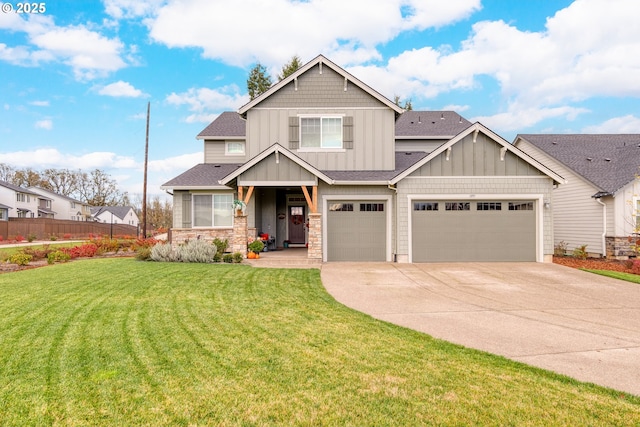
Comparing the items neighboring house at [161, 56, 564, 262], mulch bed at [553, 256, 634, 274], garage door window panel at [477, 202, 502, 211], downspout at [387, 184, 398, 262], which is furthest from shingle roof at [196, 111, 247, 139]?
mulch bed at [553, 256, 634, 274]

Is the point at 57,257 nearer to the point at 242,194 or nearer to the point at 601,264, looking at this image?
the point at 242,194

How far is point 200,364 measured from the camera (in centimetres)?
367

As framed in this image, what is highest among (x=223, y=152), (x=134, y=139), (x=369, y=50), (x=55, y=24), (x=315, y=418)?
(x=369, y=50)

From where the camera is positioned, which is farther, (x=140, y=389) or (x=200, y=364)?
(x=200, y=364)

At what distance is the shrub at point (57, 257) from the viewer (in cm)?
1299

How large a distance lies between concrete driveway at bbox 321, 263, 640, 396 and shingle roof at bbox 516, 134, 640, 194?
6578 millimetres

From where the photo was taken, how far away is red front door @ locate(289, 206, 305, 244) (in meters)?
16.7

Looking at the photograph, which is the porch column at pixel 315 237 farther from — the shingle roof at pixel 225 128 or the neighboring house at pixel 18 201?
the neighboring house at pixel 18 201

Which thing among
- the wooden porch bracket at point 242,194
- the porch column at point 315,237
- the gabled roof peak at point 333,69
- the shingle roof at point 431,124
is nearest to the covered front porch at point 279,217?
the wooden porch bracket at point 242,194

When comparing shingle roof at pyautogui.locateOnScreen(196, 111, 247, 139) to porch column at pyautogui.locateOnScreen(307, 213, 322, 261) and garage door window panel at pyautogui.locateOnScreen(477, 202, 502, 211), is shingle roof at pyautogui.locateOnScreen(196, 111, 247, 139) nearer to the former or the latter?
porch column at pyautogui.locateOnScreen(307, 213, 322, 261)

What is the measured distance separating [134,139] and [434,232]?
66.8ft

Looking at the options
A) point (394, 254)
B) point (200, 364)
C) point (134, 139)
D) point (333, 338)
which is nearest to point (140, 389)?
point (200, 364)

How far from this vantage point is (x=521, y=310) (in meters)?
6.37

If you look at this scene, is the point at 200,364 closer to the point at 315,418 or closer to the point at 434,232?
the point at 315,418
